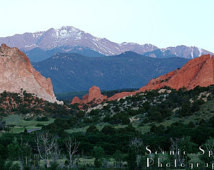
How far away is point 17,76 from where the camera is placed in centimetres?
16375

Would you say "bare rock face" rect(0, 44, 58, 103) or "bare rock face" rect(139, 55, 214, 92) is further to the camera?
"bare rock face" rect(0, 44, 58, 103)

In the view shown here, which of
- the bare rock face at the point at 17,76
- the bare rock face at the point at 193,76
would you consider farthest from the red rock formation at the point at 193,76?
the bare rock face at the point at 17,76

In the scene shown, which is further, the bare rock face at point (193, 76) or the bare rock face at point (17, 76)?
the bare rock face at point (17, 76)

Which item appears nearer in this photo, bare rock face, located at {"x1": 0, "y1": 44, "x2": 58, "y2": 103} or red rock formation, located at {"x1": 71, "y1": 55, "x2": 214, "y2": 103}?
red rock formation, located at {"x1": 71, "y1": 55, "x2": 214, "y2": 103}

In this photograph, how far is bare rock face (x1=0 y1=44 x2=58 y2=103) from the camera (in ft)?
522

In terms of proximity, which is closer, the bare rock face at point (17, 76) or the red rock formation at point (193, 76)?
the red rock formation at point (193, 76)

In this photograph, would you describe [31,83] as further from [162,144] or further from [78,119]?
[162,144]

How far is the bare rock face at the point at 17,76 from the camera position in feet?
522

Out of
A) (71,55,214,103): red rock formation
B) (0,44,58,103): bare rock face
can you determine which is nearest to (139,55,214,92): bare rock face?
(71,55,214,103): red rock formation

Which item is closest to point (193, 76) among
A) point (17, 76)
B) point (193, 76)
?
point (193, 76)

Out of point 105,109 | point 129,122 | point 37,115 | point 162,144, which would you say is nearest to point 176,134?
point 162,144

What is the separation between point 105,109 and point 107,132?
117ft

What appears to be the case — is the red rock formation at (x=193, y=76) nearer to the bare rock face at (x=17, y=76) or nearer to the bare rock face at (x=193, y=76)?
the bare rock face at (x=193, y=76)

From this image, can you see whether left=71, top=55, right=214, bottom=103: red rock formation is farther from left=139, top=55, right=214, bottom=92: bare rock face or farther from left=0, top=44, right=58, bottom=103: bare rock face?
left=0, top=44, right=58, bottom=103: bare rock face
